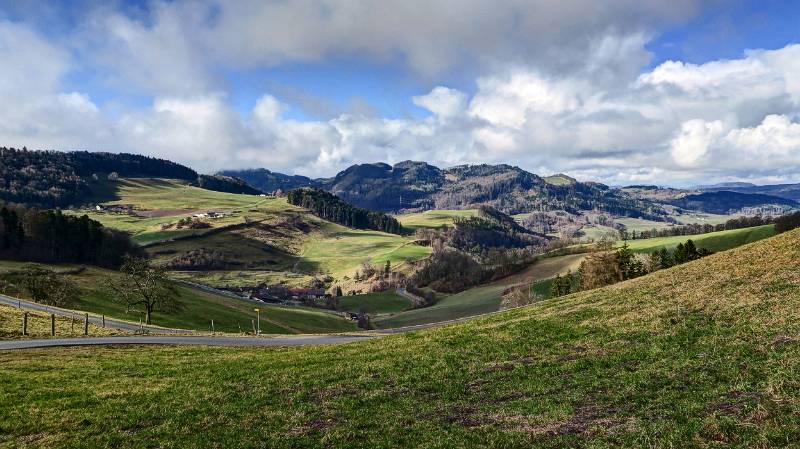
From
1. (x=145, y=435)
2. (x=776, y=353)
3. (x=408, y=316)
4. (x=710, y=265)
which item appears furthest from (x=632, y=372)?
(x=408, y=316)

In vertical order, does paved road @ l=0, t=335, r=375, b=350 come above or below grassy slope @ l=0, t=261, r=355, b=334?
above

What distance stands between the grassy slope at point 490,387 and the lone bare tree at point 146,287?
60590 millimetres

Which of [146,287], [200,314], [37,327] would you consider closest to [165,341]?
[37,327]

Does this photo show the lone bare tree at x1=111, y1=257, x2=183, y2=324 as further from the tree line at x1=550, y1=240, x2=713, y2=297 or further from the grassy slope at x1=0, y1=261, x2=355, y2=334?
the tree line at x1=550, y1=240, x2=713, y2=297

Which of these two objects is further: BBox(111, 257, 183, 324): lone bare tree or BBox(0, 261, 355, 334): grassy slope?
BBox(0, 261, 355, 334): grassy slope

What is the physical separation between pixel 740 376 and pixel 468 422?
10716 mm

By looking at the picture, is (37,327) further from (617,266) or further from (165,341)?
(617,266)

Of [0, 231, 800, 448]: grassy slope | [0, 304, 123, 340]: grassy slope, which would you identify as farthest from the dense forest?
[0, 231, 800, 448]: grassy slope

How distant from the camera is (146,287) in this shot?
9450cm

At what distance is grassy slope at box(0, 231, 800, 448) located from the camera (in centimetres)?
1605

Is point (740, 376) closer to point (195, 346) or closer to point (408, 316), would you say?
point (195, 346)

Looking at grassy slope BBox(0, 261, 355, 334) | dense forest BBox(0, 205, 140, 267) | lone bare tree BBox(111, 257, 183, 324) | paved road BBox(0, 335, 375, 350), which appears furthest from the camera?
dense forest BBox(0, 205, 140, 267)

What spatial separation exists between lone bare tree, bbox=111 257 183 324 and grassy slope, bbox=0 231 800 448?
60590mm

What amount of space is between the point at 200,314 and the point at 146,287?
2415 cm
